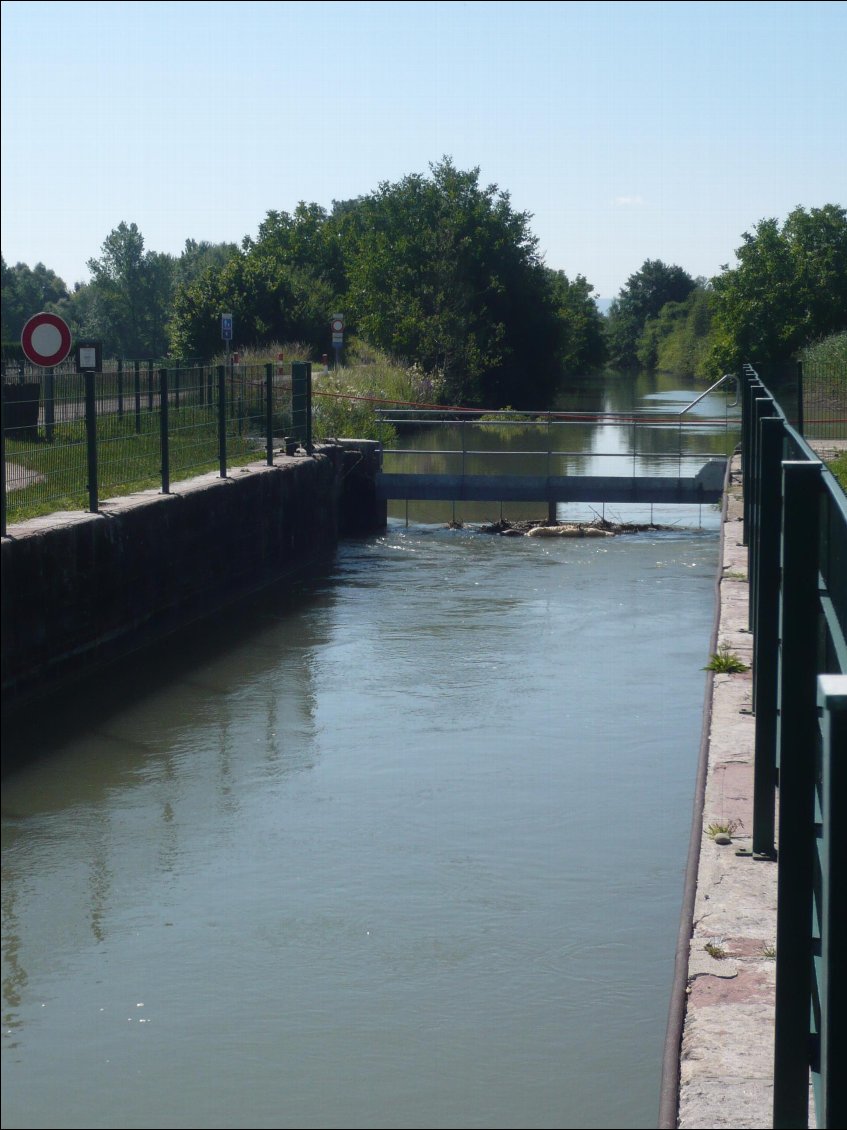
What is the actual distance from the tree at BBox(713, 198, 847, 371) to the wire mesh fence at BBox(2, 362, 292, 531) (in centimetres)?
4778

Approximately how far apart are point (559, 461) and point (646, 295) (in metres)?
A: 135

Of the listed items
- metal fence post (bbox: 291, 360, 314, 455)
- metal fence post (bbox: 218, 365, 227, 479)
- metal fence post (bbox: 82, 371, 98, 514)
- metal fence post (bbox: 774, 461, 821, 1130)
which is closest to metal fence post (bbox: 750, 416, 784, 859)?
metal fence post (bbox: 774, 461, 821, 1130)

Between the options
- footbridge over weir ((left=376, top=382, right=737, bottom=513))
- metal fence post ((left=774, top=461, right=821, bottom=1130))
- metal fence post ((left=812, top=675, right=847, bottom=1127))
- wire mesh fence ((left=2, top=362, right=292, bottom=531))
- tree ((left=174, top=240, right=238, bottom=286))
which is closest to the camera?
metal fence post ((left=812, top=675, right=847, bottom=1127))

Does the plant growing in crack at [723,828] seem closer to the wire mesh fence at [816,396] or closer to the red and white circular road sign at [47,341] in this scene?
the red and white circular road sign at [47,341]

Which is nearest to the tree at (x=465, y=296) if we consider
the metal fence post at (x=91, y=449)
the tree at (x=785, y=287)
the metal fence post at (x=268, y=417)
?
the tree at (x=785, y=287)

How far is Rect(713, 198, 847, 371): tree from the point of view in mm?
62312

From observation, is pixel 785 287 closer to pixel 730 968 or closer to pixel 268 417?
pixel 268 417

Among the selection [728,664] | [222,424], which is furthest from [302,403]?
[728,664]

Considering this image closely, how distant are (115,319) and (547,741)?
14399 centimetres

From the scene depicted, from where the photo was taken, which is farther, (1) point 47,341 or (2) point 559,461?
(2) point 559,461

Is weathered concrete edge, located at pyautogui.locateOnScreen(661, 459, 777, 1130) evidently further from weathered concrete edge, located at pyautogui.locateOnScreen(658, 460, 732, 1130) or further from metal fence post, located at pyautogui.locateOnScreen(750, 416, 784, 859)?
metal fence post, located at pyautogui.locateOnScreen(750, 416, 784, 859)

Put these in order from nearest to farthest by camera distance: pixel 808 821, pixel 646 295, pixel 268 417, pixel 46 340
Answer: pixel 808 821
pixel 46 340
pixel 268 417
pixel 646 295

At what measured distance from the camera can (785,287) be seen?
206 ft

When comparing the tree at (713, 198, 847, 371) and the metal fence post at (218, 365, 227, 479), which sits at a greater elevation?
the tree at (713, 198, 847, 371)
